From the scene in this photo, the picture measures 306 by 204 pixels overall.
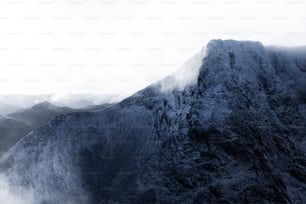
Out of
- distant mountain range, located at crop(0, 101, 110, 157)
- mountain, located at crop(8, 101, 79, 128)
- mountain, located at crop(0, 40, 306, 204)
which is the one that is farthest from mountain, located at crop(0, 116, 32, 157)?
mountain, located at crop(0, 40, 306, 204)

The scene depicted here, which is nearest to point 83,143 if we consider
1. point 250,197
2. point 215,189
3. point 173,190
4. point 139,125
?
point 139,125

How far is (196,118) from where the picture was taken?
356ft

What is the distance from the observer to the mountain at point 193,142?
9875 cm

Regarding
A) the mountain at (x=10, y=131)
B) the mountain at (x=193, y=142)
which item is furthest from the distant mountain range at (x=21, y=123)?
the mountain at (x=193, y=142)

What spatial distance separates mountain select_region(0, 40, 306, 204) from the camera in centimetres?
9875

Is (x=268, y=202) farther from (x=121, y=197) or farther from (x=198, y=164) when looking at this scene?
(x=121, y=197)

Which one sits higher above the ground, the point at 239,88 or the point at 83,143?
the point at 239,88

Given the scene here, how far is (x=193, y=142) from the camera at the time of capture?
105 metres

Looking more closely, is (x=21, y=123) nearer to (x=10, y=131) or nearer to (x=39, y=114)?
(x=10, y=131)

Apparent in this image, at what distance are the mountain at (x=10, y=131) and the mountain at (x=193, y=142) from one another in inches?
1182

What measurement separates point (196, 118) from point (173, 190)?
19759 mm

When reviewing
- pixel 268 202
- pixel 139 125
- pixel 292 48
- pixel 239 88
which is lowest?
pixel 268 202

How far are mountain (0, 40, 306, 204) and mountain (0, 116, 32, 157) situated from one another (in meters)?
30.0

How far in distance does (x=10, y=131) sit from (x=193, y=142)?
8311 cm
